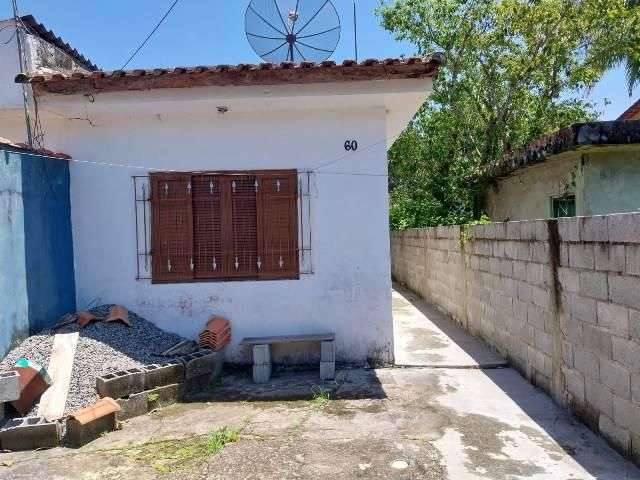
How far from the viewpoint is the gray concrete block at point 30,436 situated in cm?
466

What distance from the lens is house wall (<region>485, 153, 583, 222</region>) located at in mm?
8445

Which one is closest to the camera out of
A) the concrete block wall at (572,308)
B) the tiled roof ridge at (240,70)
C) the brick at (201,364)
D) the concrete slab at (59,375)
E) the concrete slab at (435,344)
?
the concrete block wall at (572,308)

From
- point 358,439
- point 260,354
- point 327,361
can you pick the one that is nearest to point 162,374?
point 260,354

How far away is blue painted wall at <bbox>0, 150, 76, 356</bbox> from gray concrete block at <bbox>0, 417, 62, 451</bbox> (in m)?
1.14

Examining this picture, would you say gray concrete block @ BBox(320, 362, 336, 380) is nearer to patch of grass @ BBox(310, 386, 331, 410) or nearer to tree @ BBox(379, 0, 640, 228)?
patch of grass @ BBox(310, 386, 331, 410)

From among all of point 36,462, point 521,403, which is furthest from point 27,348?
point 521,403

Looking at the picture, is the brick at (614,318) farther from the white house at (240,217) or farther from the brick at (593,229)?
the white house at (240,217)

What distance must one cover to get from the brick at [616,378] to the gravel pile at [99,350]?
4.41 m

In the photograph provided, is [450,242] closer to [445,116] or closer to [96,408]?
[445,116]

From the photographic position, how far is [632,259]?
12.6 ft

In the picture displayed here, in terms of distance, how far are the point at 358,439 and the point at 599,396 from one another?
2015 millimetres

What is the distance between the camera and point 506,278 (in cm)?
684

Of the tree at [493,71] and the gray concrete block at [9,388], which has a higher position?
the tree at [493,71]

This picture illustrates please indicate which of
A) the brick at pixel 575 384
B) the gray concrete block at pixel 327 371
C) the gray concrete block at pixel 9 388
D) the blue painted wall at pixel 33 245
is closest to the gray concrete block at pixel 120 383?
the gray concrete block at pixel 9 388
